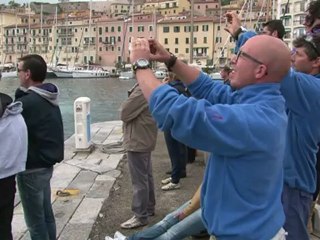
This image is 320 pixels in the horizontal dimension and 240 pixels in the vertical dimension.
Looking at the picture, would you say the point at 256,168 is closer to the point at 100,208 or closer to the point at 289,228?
the point at 289,228

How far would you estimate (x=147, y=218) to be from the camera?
5230mm

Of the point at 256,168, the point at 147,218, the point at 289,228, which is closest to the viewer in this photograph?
the point at 256,168

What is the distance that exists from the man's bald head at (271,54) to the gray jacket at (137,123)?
3.01 meters

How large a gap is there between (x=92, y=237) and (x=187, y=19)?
8648 cm

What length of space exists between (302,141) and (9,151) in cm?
201

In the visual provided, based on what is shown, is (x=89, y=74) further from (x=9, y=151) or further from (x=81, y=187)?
(x=9, y=151)

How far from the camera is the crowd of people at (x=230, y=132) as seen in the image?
1.95 meters

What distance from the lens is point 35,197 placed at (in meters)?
3.70

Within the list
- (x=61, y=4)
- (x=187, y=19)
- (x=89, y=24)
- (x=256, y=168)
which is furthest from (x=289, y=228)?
(x=61, y=4)

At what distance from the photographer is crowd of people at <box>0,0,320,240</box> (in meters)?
1.95

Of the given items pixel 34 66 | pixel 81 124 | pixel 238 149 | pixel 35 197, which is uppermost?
pixel 34 66

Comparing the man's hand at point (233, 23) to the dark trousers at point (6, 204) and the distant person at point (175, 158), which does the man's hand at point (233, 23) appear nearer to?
the dark trousers at point (6, 204)

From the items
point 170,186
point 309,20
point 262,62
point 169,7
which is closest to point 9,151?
point 262,62

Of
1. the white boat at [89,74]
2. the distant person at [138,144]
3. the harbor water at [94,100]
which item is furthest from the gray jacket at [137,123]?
the white boat at [89,74]
